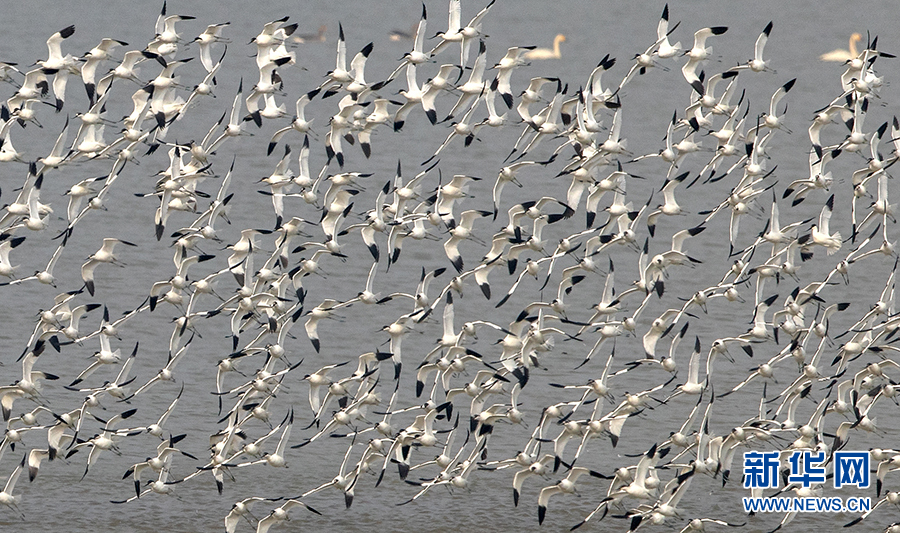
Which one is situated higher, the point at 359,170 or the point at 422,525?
the point at 359,170

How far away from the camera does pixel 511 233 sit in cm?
3912

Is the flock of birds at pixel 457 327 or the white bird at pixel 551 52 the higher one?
the white bird at pixel 551 52

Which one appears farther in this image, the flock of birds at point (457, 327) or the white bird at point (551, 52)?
the white bird at point (551, 52)

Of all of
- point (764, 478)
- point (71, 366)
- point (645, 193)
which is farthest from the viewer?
point (645, 193)

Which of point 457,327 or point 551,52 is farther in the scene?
point 551,52

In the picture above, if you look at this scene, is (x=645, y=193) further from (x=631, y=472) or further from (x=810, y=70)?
(x=631, y=472)

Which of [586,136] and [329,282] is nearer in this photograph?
[586,136]

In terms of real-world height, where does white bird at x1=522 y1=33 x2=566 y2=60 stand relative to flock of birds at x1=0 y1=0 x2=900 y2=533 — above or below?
above

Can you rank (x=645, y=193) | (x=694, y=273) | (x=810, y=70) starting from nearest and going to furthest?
(x=694, y=273), (x=645, y=193), (x=810, y=70)

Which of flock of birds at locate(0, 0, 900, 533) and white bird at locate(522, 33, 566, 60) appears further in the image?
white bird at locate(522, 33, 566, 60)

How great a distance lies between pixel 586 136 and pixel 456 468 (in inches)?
332

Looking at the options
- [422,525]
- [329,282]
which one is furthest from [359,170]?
[422,525]

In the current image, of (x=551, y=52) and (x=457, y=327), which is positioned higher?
(x=551, y=52)

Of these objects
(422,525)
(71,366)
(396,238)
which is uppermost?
(396,238)
